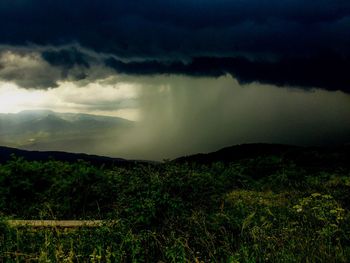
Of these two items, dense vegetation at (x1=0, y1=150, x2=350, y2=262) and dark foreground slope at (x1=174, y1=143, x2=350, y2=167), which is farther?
dark foreground slope at (x1=174, y1=143, x2=350, y2=167)

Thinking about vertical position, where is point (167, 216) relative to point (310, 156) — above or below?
below

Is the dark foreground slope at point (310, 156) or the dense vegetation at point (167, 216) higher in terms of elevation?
the dark foreground slope at point (310, 156)

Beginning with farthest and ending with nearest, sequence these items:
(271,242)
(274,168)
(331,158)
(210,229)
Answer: (331,158), (274,168), (210,229), (271,242)

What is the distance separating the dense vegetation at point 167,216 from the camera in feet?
22.3

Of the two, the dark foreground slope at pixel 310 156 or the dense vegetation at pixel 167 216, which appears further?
the dark foreground slope at pixel 310 156

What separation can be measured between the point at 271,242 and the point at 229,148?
132ft

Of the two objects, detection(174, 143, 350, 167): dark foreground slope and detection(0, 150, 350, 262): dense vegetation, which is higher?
detection(174, 143, 350, 167): dark foreground slope

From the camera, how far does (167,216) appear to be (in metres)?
8.95

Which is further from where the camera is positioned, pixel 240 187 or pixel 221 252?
pixel 240 187

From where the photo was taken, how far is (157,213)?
29.5ft

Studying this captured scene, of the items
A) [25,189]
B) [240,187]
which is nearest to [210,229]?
[25,189]

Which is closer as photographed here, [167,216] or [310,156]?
[167,216]

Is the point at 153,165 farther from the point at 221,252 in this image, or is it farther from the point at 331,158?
the point at 331,158

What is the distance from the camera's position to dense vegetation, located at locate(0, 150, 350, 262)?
681cm
